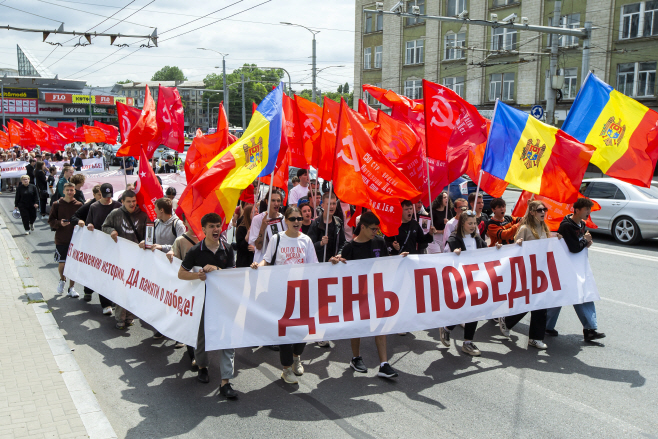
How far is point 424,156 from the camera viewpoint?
8133mm

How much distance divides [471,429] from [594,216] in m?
10.8

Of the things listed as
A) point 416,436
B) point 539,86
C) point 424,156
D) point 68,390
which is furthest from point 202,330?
point 539,86

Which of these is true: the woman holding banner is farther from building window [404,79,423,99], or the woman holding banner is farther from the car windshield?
building window [404,79,423,99]

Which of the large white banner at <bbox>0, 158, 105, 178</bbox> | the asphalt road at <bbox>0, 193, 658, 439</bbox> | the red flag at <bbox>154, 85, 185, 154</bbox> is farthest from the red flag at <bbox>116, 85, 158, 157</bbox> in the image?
the large white banner at <bbox>0, 158, 105, 178</bbox>

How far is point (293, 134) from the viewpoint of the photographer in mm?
9531

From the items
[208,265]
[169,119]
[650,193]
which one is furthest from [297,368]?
[650,193]

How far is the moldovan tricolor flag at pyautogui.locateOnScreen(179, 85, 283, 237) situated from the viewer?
5.60 meters

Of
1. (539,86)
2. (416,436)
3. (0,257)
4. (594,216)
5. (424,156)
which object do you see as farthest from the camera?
(539,86)

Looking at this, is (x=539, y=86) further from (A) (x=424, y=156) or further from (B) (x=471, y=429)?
(B) (x=471, y=429)

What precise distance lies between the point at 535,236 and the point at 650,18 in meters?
28.3

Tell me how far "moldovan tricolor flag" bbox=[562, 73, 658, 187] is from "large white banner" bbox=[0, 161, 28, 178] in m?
23.9

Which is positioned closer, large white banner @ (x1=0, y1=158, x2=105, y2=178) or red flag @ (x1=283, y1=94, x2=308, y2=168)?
red flag @ (x1=283, y1=94, x2=308, y2=168)

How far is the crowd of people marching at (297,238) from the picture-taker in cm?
563

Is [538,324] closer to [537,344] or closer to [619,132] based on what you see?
[537,344]
